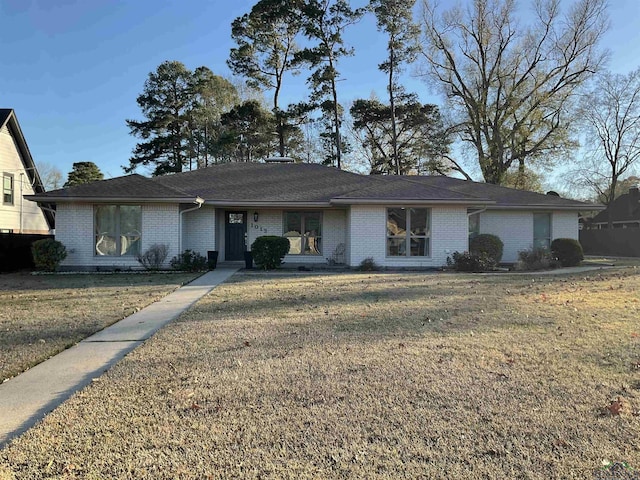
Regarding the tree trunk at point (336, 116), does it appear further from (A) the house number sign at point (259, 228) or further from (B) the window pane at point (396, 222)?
(B) the window pane at point (396, 222)

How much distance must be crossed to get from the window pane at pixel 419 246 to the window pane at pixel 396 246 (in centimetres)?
30

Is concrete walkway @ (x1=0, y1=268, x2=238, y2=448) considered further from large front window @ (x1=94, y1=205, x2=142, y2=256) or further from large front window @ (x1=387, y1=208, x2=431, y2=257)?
large front window @ (x1=387, y1=208, x2=431, y2=257)

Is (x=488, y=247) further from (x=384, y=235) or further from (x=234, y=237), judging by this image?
(x=234, y=237)

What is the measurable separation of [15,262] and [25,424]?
15.7m

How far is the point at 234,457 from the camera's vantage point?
2840 millimetres

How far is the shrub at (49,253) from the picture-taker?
14683mm

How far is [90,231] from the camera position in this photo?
15609mm

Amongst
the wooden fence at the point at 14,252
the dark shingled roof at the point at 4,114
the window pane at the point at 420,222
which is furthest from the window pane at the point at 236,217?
the dark shingled roof at the point at 4,114

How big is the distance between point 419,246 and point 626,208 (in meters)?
26.5

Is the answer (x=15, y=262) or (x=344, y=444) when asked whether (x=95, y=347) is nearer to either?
(x=344, y=444)

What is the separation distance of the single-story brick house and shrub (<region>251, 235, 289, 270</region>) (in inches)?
69.0

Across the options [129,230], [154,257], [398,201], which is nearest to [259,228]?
[154,257]

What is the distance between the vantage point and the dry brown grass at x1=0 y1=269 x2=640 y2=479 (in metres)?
2.79

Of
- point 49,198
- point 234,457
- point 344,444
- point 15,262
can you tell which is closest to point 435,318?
point 344,444
